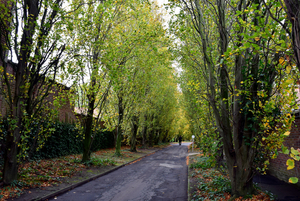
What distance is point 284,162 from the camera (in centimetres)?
909

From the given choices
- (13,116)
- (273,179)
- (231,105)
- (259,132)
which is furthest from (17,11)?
(273,179)

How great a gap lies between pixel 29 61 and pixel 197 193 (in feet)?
23.2

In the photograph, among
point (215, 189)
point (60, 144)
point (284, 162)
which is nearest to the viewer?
point (215, 189)

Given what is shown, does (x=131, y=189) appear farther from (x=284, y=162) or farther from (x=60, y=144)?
(x=60, y=144)

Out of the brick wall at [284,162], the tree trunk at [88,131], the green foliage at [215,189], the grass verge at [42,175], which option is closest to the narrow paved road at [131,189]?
the green foliage at [215,189]

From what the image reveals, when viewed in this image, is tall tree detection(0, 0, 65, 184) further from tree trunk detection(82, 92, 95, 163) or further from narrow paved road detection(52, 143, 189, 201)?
tree trunk detection(82, 92, 95, 163)

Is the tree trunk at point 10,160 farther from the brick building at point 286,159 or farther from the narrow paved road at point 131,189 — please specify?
the brick building at point 286,159

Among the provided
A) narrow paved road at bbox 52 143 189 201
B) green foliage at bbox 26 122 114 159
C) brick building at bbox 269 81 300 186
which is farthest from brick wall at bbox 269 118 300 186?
green foliage at bbox 26 122 114 159

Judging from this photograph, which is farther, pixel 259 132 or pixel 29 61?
pixel 29 61

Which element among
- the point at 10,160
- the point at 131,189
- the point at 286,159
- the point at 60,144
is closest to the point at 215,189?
the point at 131,189

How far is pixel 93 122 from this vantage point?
510 inches

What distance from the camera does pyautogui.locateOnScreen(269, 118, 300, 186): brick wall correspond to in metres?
8.06

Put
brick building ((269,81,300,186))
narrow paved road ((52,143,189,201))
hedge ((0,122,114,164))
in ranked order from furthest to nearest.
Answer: hedge ((0,122,114,164)), brick building ((269,81,300,186)), narrow paved road ((52,143,189,201))

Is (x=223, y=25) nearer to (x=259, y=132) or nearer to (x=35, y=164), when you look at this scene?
(x=259, y=132)
